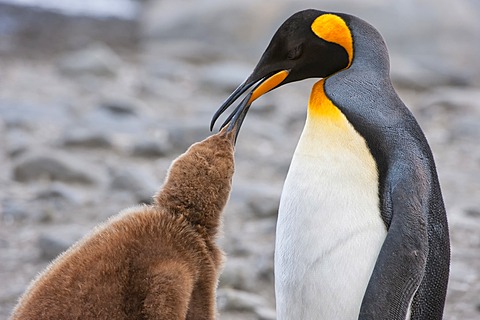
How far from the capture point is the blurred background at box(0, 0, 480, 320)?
447 centimetres

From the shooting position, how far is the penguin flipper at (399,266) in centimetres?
242

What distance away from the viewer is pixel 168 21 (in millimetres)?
10312

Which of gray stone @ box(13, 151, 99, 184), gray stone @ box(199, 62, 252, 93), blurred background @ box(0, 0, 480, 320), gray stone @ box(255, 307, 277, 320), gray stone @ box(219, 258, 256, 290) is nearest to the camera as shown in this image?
gray stone @ box(255, 307, 277, 320)

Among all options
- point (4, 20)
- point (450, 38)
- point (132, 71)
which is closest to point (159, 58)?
point (132, 71)

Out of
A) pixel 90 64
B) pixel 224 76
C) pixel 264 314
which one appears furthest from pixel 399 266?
pixel 90 64

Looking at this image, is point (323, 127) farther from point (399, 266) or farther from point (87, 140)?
point (87, 140)

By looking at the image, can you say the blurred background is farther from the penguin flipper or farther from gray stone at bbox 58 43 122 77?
the penguin flipper

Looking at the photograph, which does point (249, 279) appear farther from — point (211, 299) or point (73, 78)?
point (73, 78)

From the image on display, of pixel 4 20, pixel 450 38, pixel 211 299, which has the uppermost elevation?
pixel 450 38

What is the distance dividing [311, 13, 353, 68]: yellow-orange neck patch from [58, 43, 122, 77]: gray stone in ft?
18.8

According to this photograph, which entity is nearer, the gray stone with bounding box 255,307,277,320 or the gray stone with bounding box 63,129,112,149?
the gray stone with bounding box 255,307,277,320

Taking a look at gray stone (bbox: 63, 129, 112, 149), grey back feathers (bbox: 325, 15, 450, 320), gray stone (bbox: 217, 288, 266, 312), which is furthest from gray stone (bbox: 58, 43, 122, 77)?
grey back feathers (bbox: 325, 15, 450, 320)

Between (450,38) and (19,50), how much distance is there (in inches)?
165

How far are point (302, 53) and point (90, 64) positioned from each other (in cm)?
581
